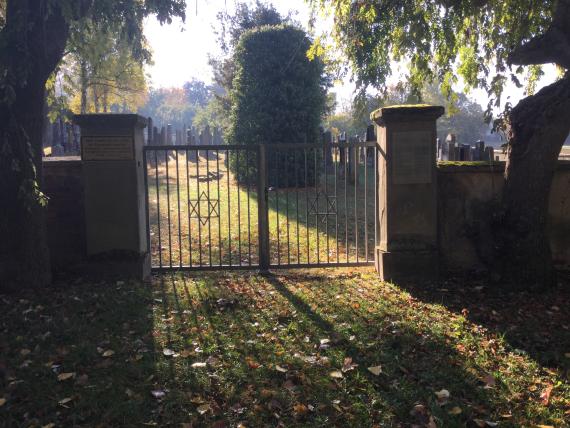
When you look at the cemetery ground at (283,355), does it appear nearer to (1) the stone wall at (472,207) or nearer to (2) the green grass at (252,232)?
(1) the stone wall at (472,207)

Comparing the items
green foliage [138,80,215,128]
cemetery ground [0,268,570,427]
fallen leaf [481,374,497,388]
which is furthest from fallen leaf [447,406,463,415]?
green foliage [138,80,215,128]

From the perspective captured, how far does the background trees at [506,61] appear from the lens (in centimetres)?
680

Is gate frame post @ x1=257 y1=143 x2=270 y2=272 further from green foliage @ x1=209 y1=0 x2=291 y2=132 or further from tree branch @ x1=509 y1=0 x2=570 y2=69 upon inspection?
green foliage @ x1=209 y1=0 x2=291 y2=132

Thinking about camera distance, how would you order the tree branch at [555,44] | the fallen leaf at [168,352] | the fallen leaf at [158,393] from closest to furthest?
the fallen leaf at [158,393], the fallen leaf at [168,352], the tree branch at [555,44]

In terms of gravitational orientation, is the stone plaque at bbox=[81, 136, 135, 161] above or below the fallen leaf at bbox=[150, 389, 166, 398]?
above

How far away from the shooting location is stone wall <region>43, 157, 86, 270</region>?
7.40m

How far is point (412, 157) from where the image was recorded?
726 centimetres

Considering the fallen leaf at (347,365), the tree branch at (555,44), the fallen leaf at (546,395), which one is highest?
the tree branch at (555,44)

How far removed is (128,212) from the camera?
7312 mm

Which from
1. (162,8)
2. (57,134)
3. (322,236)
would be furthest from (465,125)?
(162,8)

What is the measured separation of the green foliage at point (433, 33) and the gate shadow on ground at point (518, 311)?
2.87 metres

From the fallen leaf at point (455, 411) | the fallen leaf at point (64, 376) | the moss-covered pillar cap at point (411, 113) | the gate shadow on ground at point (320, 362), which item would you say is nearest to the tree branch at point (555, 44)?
the moss-covered pillar cap at point (411, 113)

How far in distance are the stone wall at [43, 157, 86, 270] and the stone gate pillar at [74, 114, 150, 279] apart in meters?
0.22

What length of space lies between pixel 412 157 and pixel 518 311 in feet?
7.35
